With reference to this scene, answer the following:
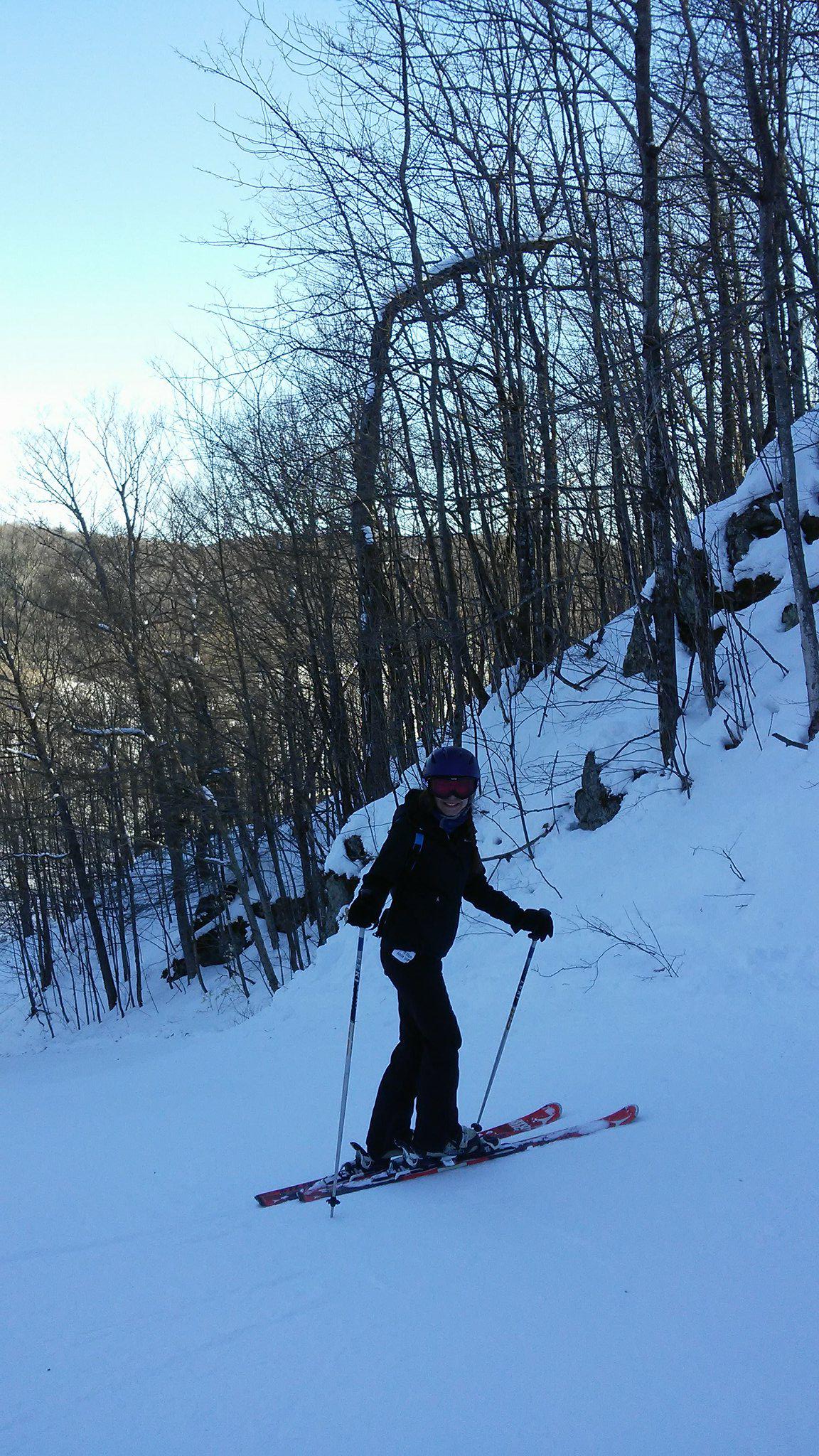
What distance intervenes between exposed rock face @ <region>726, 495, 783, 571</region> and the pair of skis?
6497mm

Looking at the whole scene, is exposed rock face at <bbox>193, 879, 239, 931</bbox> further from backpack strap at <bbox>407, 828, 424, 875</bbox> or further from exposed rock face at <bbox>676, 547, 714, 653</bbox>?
backpack strap at <bbox>407, 828, 424, 875</bbox>

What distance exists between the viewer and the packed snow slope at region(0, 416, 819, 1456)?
7.90 ft

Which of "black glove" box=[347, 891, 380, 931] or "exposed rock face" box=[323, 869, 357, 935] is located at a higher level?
"black glove" box=[347, 891, 380, 931]

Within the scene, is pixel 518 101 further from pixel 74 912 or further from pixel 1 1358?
pixel 74 912

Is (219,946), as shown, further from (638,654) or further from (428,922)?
(428,922)

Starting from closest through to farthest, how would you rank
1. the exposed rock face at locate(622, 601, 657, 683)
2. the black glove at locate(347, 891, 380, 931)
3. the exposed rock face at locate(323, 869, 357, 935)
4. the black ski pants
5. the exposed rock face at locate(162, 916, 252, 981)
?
the black glove at locate(347, 891, 380, 931) < the black ski pants < the exposed rock face at locate(622, 601, 657, 683) < the exposed rock face at locate(323, 869, 357, 935) < the exposed rock face at locate(162, 916, 252, 981)

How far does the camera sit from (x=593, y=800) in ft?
30.5

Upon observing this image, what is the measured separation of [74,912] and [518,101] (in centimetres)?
2580

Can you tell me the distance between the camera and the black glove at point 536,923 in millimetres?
4371

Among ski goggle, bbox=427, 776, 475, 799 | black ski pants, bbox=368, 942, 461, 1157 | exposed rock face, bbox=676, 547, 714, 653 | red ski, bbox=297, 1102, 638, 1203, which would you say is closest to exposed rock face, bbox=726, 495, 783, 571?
exposed rock face, bbox=676, 547, 714, 653

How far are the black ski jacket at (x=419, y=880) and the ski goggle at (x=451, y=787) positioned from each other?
2.1 inches

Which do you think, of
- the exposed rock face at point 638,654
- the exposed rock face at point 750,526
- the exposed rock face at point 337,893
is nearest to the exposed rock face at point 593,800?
the exposed rock face at point 638,654

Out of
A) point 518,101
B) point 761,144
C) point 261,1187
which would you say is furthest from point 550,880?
point 518,101

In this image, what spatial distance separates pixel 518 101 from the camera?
8.98 m
